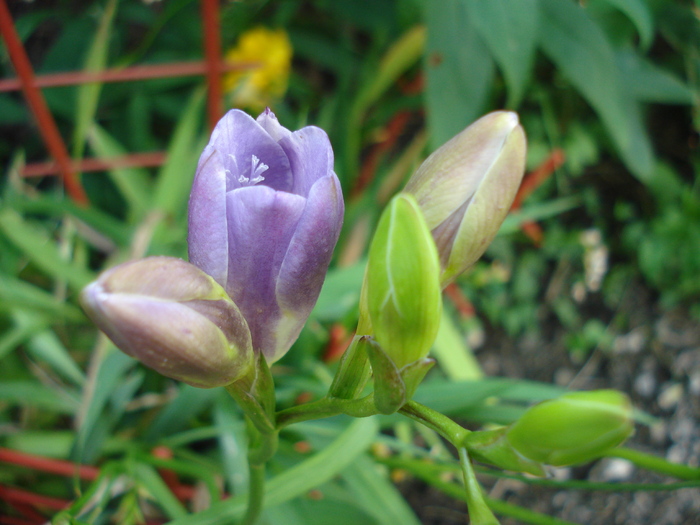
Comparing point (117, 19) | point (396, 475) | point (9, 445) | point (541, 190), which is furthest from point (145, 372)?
point (541, 190)

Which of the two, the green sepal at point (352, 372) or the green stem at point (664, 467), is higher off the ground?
the green sepal at point (352, 372)

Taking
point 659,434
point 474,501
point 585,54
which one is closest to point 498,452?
point 474,501

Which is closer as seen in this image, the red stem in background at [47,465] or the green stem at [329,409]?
the green stem at [329,409]

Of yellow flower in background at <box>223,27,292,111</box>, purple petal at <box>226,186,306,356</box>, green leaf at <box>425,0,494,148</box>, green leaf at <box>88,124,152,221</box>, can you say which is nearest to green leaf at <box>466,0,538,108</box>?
green leaf at <box>425,0,494,148</box>

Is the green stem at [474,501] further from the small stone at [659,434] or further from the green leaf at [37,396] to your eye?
the small stone at [659,434]

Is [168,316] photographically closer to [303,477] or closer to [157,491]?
[303,477]

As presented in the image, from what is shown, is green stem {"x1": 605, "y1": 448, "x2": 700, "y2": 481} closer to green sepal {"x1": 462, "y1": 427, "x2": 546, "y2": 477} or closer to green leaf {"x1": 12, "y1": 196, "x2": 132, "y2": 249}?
green sepal {"x1": 462, "y1": 427, "x2": 546, "y2": 477}

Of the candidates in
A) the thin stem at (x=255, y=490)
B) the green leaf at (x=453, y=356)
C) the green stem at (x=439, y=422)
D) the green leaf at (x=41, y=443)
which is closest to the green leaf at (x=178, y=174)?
the green leaf at (x=41, y=443)
